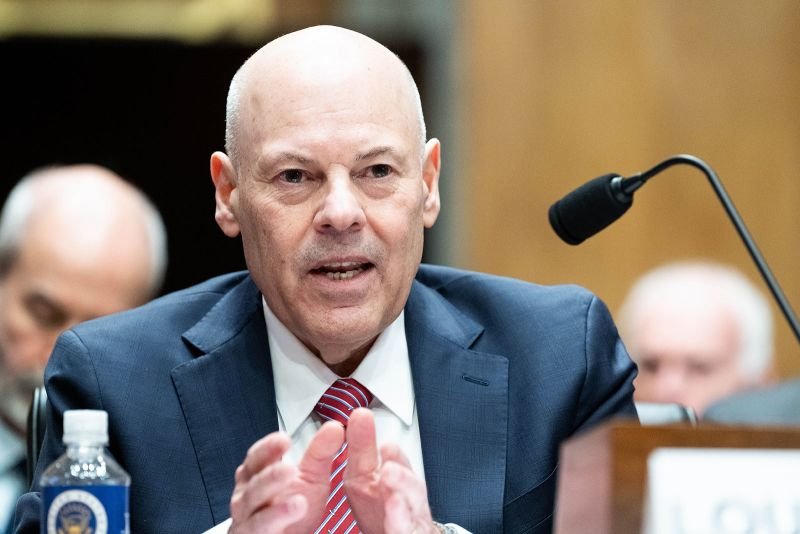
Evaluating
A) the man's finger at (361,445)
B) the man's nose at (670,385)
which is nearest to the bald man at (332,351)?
the man's finger at (361,445)

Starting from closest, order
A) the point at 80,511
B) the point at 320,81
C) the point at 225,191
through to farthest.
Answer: the point at 80,511 → the point at 320,81 → the point at 225,191

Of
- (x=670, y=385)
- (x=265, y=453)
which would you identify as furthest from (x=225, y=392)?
(x=670, y=385)

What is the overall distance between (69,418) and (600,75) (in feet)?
12.8

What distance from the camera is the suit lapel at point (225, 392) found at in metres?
2.36

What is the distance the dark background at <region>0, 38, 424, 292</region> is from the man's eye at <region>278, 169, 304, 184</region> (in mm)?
2870

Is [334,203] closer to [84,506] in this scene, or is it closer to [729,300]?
[84,506]

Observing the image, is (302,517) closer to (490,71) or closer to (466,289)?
(466,289)

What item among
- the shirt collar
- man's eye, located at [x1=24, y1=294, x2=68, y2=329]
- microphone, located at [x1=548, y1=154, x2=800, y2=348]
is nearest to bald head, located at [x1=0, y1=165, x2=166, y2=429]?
man's eye, located at [x1=24, y1=294, x2=68, y2=329]

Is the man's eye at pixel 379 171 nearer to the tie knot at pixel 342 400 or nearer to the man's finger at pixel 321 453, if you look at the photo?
the tie knot at pixel 342 400

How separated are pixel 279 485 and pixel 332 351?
0.70m

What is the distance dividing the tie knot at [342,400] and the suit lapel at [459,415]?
0.33 ft

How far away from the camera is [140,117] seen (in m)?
5.30

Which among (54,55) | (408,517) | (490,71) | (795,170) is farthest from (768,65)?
(408,517)

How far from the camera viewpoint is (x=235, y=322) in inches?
102
